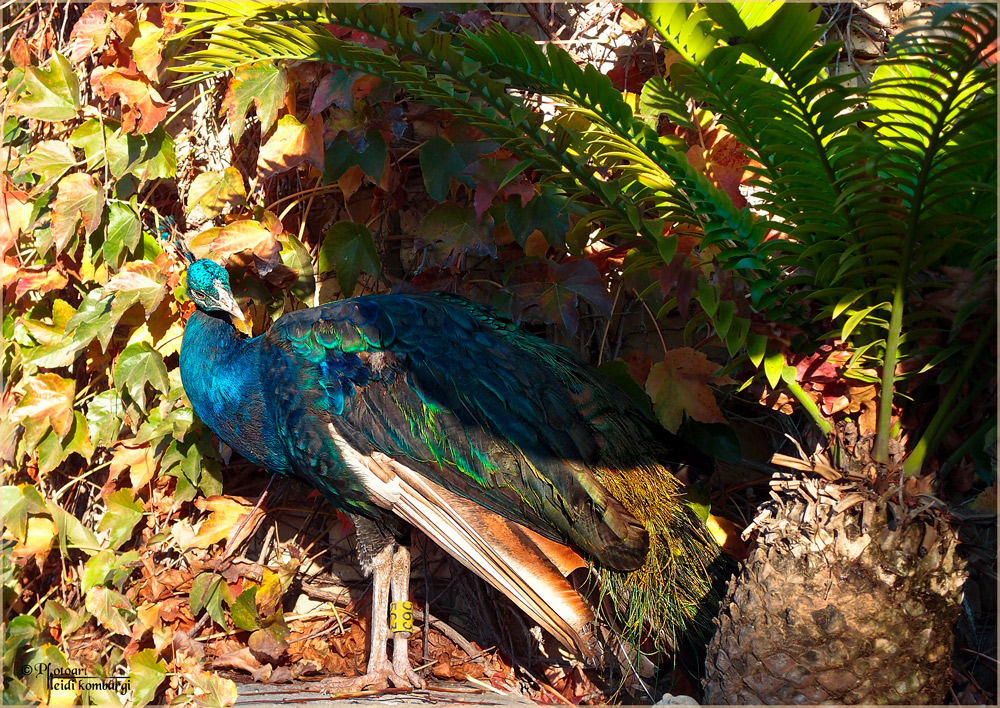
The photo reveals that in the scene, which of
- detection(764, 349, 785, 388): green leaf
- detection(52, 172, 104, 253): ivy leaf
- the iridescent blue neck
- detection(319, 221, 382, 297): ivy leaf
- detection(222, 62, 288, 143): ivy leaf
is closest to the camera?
detection(764, 349, 785, 388): green leaf

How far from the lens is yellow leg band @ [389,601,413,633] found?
248 centimetres

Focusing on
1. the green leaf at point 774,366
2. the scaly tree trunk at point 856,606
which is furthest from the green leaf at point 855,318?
the scaly tree trunk at point 856,606

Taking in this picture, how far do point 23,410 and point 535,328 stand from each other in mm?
1949

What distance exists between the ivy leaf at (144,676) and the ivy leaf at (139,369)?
887 millimetres

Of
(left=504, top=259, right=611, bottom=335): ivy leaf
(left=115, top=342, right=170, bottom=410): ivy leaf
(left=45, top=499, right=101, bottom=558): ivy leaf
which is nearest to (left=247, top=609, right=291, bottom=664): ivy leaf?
(left=45, top=499, right=101, bottom=558): ivy leaf

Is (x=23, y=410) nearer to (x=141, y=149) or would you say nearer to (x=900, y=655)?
(x=141, y=149)

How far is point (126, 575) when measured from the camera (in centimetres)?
292

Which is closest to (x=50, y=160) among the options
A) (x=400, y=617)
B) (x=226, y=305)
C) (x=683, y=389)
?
(x=226, y=305)

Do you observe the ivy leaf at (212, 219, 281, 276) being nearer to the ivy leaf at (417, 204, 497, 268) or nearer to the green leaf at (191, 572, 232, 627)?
the ivy leaf at (417, 204, 497, 268)

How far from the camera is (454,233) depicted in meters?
2.53

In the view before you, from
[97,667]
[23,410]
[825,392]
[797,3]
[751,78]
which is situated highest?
[797,3]

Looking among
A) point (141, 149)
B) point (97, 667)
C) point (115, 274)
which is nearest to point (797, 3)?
point (141, 149)

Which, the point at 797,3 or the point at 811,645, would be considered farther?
the point at 811,645

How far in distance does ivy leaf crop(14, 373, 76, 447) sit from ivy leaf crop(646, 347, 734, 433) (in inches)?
86.8
